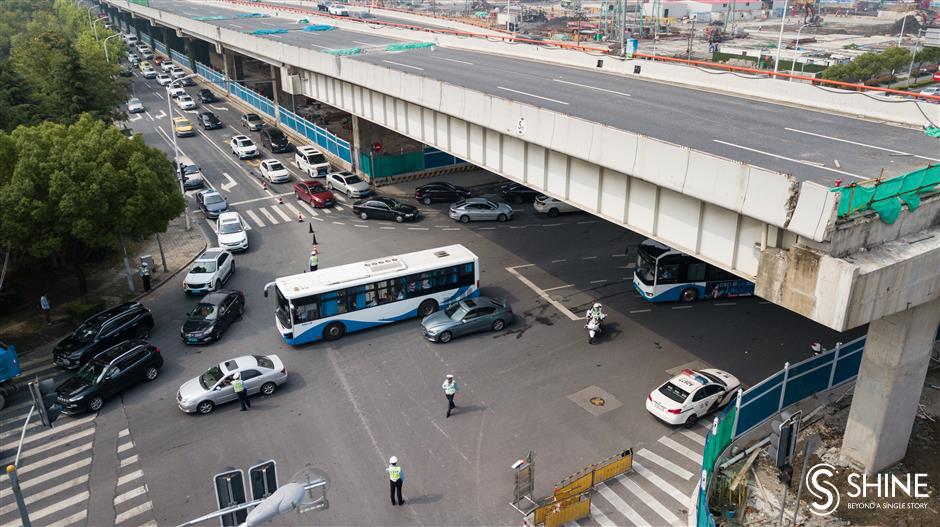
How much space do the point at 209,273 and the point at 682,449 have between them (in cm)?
2251

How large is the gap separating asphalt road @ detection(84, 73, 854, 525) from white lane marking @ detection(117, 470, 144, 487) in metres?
0.19


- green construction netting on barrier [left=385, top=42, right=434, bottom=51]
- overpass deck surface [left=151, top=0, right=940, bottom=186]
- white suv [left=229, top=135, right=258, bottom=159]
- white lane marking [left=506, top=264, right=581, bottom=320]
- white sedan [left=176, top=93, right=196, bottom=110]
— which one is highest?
green construction netting on barrier [left=385, top=42, right=434, bottom=51]

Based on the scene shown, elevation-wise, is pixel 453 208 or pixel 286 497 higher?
pixel 286 497

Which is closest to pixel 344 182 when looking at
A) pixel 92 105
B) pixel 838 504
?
pixel 92 105

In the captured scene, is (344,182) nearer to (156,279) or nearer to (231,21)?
(156,279)

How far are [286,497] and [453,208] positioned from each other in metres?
32.6

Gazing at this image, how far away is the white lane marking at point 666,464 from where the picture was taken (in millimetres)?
19375

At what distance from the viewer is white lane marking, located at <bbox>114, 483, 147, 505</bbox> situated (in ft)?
61.2

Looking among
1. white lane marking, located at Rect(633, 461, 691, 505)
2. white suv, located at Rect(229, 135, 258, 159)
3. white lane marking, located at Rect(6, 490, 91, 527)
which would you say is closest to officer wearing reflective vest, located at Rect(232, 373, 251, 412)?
white lane marking, located at Rect(6, 490, 91, 527)

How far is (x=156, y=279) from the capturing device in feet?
111

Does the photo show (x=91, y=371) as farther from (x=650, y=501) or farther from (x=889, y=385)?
(x=889, y=385)

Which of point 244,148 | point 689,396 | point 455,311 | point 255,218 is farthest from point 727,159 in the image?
point 244,148

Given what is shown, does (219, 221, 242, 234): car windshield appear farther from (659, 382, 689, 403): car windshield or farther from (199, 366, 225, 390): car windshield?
(659, 382, 689, 403): car windshield

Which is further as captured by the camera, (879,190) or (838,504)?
(838,504)
